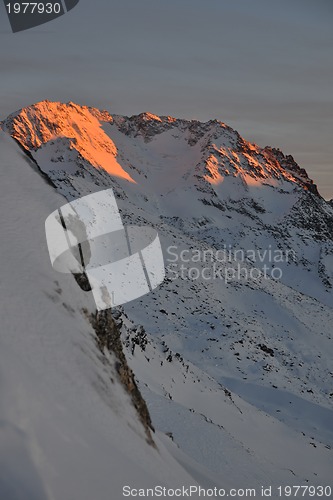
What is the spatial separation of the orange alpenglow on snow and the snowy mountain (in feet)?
1.89

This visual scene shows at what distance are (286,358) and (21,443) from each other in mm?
41663

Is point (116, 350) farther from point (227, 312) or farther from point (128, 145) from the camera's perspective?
point (128, 145)

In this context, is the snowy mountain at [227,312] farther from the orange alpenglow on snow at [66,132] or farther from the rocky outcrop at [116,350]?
the rocky outcrop at [116,350]

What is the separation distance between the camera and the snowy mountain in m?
19.9

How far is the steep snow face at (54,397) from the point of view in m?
5.03

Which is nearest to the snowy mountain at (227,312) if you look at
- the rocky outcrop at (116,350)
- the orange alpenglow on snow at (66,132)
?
the orange alpenglow on snow at (66,132)

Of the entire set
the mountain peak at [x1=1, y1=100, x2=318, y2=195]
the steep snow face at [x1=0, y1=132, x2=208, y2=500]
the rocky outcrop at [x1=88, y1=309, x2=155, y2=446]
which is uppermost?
the steep snow face at [x1=0, y1=132, x2=208, y2=500]

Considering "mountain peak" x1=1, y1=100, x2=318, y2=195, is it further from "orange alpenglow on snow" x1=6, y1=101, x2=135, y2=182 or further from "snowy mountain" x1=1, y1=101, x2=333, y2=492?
"snowy mountain" x1=1, y1=101, x2=333, y2=492

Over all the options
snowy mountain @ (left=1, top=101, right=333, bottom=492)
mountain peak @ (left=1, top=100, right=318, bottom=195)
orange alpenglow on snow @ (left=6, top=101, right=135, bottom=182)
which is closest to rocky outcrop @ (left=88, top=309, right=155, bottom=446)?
snowy mountain @ (left=1, top=101, right=333, bottom=492)

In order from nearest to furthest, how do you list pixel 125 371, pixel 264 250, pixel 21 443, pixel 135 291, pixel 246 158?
pixel 21 443
pixel 125 371
pixel 135 291
pixel 264 250
pixel 246 158

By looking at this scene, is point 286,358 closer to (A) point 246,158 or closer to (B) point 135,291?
(B) point 135,291

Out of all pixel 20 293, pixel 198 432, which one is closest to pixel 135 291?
pixel 198 432

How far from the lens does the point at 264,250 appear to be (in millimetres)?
129750

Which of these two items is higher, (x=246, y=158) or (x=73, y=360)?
(x=73, y=360)
